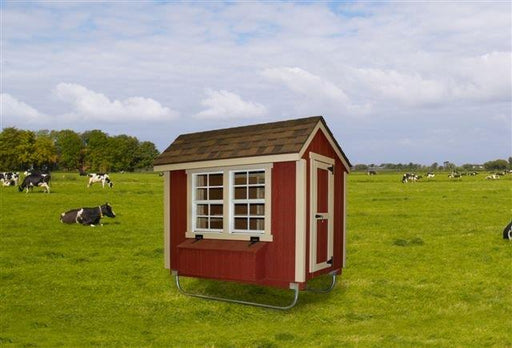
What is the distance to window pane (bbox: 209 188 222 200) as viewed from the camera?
13.6m

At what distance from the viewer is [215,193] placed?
13.7 metres

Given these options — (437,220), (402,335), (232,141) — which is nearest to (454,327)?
(402,335)

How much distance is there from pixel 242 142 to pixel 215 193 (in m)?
1.52

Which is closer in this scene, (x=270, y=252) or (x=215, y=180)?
(x=270, y=252)

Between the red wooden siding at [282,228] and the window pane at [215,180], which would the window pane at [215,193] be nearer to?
A: the window pane at [215,180]

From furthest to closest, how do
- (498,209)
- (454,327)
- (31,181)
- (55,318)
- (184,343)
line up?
(31,181), (498,209), (55,318), (454,327), (184,343)

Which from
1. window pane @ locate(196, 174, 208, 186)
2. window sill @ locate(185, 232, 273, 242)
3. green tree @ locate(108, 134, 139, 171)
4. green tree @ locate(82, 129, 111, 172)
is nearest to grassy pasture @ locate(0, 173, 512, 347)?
window sill @ locate(185, 232, 273, 242)

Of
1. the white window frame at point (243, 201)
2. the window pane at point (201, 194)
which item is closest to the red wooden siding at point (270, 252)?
Result: the white window frame at point (243, 201)

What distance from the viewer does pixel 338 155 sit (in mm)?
14102

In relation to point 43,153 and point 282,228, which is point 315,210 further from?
point 43,153

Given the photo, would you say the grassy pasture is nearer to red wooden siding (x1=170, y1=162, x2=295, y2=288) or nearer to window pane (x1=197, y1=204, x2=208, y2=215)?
red wooden siding (x1=170, y1=162, x2=295, y2=288)

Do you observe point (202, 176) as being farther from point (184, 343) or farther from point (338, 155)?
point (184, 343)

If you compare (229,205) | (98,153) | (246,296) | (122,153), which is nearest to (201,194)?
(229,205)

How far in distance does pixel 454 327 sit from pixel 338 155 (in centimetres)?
504
